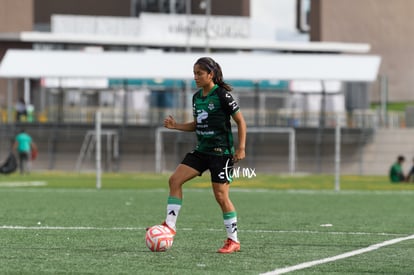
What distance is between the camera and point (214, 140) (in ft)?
41.0

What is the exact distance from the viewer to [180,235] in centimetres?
1459

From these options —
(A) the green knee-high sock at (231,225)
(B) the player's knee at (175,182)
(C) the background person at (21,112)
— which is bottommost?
(C) the background person at (21,112)

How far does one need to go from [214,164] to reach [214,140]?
0.25 meters

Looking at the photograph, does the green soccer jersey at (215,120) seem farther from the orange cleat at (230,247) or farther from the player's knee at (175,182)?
the orange cleat at (230,247)

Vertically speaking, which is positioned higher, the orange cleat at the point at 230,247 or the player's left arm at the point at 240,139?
the player's left arm at the point at 240,139

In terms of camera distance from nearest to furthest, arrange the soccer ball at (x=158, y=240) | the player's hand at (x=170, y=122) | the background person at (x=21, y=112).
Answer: the soccer ball at (x=158, y=240) → the player's hand at (x=170, y=122) → the background person at (x=21, y=112)

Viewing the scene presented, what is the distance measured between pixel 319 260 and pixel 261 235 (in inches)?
127

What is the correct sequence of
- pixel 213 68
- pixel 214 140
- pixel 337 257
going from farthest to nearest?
pixel 214 140 < pixel 213 68 < pixel 337 257

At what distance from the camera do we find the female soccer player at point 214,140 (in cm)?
1237

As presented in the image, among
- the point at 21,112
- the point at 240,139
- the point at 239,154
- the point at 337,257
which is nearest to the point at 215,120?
the point at 240,139

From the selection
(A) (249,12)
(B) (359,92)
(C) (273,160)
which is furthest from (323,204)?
(A) (249,12)

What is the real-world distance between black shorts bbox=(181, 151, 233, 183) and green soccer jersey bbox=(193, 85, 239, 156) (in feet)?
0.20

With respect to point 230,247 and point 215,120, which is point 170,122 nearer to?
point 215,120

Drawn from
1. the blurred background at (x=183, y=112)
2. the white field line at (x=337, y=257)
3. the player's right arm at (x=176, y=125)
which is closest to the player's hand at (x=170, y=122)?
the player's right arm at (x=176, y=125)
